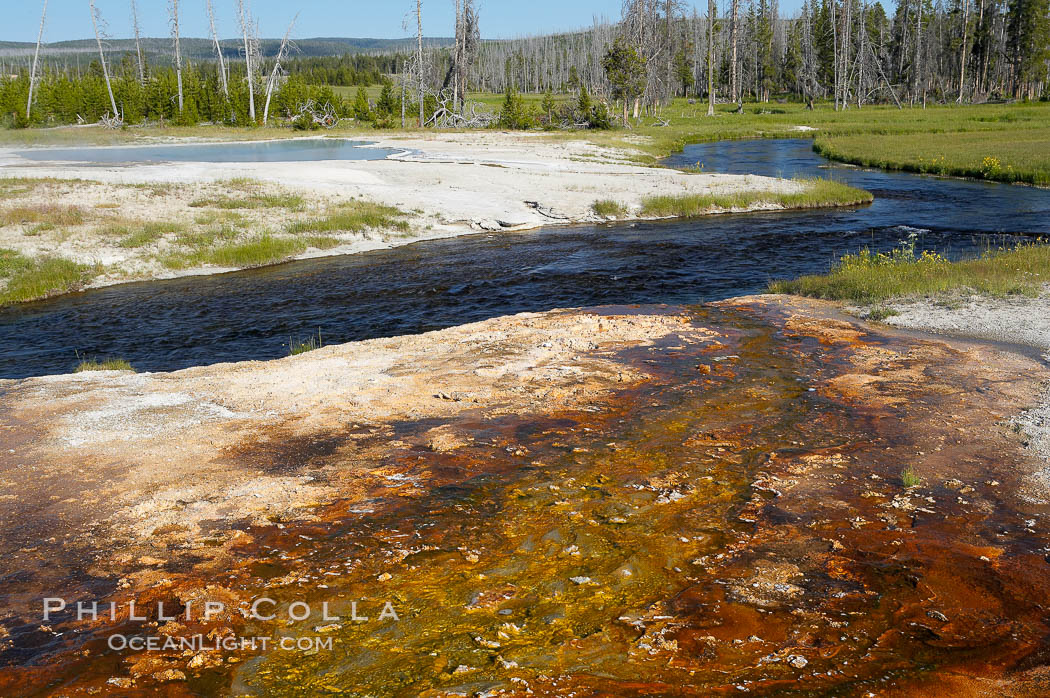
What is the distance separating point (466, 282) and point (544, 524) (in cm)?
1354

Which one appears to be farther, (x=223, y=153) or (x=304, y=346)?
(x=223, y=153)

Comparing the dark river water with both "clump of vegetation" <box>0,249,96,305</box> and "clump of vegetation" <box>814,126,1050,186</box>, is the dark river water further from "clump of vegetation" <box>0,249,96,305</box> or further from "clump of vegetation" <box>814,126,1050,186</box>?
"clump of vegetation" <box>814,126,1050,186</box>

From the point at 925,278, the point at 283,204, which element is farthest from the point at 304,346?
the point at 283,204

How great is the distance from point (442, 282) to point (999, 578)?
15368 mm

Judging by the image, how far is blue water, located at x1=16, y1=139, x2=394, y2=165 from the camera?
4044cm

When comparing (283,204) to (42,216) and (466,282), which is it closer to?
(42,216)

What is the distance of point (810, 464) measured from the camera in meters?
7.77

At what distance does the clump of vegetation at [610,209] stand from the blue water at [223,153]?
53.5ft

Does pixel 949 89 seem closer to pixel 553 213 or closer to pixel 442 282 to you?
pixel 553 213

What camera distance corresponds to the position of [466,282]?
64.5 feet

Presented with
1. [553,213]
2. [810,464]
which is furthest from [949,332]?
[553,213]

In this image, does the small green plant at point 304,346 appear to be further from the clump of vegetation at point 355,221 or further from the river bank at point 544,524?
the clump of vegetation at point 355,221

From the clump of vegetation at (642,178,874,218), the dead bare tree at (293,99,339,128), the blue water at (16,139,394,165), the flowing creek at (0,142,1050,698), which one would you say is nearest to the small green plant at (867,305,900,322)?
the flowing creek at (0,142,1050,698)

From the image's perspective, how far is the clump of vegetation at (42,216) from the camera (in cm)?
2200
